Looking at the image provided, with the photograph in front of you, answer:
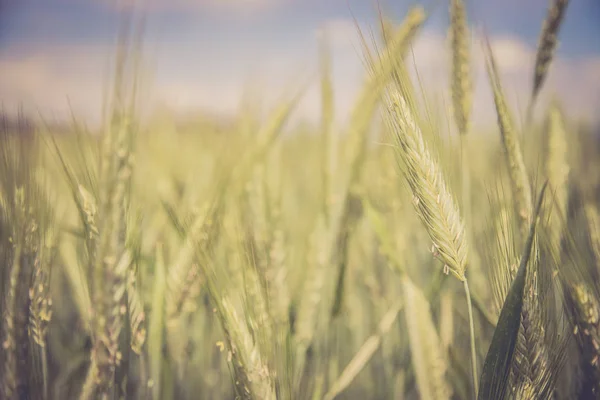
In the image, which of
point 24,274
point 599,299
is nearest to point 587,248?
point 599,299

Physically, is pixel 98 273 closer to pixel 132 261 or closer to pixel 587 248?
pixel 132 261

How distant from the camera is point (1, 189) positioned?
485mm

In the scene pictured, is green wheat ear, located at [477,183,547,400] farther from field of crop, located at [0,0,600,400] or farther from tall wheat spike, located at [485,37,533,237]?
tall wheat spike, located at [485,37,533,237]

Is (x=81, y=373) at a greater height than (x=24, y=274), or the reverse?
(x=24, y=274)

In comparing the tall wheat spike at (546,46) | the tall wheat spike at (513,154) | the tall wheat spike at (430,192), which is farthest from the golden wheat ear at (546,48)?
the tall wheat spike at (430,192)

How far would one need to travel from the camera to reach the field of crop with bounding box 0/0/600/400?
0.39 metres

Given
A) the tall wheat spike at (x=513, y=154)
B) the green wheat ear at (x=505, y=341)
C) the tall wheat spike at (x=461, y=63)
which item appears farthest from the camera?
the tall wheat spike at (x=461, y=63)

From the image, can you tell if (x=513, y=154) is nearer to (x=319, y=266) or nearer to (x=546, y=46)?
(x=546, y=46)

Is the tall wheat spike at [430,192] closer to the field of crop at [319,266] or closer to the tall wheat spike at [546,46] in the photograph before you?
the field of crop at [319,266]

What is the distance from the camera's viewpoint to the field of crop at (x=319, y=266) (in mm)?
394

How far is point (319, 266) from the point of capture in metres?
0.65

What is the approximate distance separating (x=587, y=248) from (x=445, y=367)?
0.32 meters

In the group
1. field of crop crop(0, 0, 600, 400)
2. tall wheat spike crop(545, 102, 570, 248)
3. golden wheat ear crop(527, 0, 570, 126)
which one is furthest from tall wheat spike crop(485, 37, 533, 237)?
tall wheat spike crop(545, 102, 570, 248)

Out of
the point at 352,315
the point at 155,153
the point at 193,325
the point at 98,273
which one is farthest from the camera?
the point at 155,153
